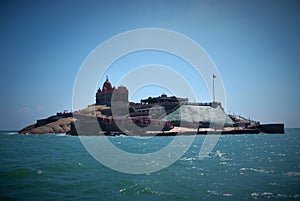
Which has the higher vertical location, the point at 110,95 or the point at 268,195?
the point at 110,95

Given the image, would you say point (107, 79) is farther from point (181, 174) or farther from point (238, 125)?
point (181, 174)

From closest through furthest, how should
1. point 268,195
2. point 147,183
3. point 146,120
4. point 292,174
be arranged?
point 268,195, point 147,183, point 292,174, point 146,120

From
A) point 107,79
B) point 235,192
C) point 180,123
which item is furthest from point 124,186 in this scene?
point 107,79

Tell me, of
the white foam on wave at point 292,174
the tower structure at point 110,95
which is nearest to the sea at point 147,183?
the white foam on wave at point 292,174

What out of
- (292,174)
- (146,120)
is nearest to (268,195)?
(292,174)

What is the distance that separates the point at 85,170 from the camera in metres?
15.4

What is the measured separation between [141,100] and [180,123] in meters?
30.6

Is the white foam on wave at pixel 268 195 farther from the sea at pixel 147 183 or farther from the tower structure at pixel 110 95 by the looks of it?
the tower structure at pixel 110 95

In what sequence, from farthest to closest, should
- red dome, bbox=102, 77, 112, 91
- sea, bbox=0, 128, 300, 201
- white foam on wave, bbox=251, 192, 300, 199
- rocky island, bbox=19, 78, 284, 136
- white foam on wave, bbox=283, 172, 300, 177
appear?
red dome, bbox=102, 77, 112, 91
rocky island, bbox=19, 78, 284, 136
white foam on wave, bbox=283, 172, 300, 177
white foam on wave, bbox=251, 192, 300, 199
sea, bbox=0, 128, 300, 201

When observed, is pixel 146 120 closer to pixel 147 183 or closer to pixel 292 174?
pixel 292 174

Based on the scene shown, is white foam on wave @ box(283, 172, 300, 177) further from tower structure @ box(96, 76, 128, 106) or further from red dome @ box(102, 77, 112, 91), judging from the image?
red dome @ box(102, 77, 112, 91)

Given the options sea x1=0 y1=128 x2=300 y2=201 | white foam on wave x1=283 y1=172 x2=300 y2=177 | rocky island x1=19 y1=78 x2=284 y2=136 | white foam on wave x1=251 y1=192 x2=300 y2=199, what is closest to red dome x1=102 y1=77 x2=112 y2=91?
rocky island x1=19 y1=78 x2=284 y2=136

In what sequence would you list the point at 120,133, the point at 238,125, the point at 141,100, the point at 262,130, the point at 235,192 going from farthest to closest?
the point at 141,100 < the point at 238,125 < the point at 262,130 < the point at 120,133 < the point at 235,192

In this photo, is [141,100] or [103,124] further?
[141,100]
